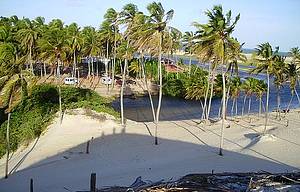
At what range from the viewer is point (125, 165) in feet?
90.4

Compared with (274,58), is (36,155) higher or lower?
lower

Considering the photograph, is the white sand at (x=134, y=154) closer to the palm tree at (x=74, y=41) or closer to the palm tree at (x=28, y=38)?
the palm tree at (x=74, y=41)

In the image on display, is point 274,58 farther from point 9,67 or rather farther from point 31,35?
point 31,35

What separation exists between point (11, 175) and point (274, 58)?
2723 cm

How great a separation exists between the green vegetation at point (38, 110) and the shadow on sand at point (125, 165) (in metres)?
6.01

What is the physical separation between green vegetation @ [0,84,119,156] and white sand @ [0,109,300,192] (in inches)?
47.9

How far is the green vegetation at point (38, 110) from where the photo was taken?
35.1m

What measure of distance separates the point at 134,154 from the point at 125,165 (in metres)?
2.68

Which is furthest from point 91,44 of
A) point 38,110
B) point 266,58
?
point 266,58

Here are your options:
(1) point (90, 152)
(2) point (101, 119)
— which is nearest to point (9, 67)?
(1) point (90, 152)

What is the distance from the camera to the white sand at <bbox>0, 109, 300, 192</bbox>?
2498cm

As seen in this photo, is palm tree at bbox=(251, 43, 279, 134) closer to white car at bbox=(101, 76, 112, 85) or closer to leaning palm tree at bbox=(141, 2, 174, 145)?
leaning palm tree at bbox=(141, 2, 174, 145)

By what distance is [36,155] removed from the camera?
30844 mm

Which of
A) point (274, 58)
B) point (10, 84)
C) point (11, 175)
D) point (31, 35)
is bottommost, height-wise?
point (11, 175)
